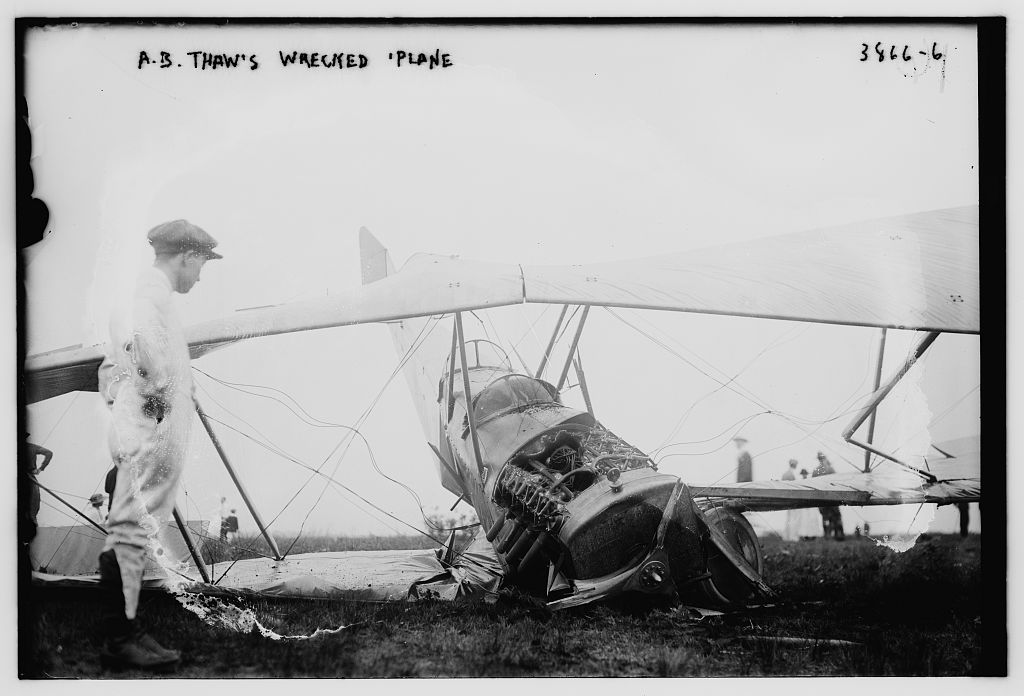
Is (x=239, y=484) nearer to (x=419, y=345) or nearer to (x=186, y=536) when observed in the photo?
(x=186, y=536)

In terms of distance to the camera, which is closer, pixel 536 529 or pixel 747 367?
pixel 536 529

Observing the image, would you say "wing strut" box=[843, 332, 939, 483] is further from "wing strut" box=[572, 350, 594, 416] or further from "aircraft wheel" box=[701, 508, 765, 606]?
"wing strut" box=[572, 350, 594, 416]

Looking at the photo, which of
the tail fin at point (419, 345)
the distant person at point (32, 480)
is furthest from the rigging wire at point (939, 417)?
the distant person at point (32, 480)

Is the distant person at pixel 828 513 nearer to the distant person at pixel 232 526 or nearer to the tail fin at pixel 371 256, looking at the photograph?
the tail fin at pixel 371 256

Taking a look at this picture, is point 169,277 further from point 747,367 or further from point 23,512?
point 747,367

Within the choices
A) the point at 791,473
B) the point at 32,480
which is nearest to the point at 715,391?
the point at 791,473

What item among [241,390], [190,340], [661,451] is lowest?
[661,451]

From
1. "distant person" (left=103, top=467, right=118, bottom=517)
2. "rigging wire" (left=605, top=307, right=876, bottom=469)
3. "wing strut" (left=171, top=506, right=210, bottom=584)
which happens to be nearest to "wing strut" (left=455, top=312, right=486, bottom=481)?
"rigging wire" (left=605, top=307, right=876, bottom=469)

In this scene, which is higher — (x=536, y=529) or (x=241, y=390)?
(x=241, y=390)

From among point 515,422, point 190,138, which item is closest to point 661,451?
point 515,422
